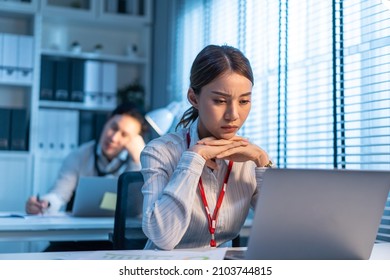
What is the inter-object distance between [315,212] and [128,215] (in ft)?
3.06

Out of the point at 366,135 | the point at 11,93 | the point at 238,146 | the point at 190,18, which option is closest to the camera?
the point at 238,146

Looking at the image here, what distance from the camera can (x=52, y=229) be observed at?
2146mm

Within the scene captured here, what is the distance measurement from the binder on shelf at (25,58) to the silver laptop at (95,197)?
5.14 ft

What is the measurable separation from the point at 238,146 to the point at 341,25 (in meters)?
0.98

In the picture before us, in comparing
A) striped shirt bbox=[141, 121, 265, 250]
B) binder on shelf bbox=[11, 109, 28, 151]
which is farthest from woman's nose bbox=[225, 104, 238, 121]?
binder on shelf bbox=[11, 109, 28, 151]

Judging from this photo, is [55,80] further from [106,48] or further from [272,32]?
[272,32]

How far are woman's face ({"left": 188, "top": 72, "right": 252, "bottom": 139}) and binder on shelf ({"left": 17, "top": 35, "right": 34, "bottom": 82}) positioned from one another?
2.55 metres

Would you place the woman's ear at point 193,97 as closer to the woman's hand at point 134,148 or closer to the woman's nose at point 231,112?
the woman's nose at point 231,112

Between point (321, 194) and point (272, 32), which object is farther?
point (272, 32)

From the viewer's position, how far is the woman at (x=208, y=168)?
1379 millimetres

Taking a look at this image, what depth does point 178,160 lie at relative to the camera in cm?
155

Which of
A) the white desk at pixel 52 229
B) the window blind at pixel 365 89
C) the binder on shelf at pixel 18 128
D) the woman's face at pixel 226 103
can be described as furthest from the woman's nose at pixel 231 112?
the binder on shelf at pixel 18 128

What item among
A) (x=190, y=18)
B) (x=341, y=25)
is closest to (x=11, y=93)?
(x=190, y=18)

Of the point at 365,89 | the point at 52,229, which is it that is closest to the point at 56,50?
the point at 52,229
